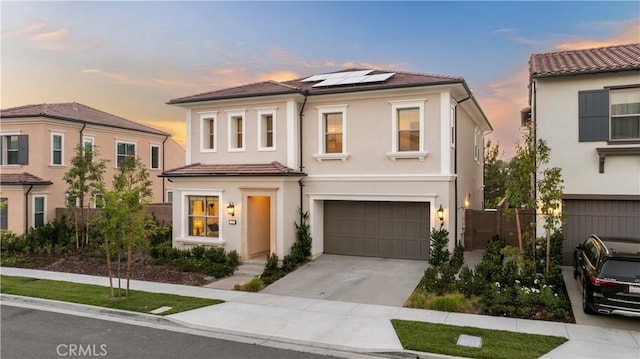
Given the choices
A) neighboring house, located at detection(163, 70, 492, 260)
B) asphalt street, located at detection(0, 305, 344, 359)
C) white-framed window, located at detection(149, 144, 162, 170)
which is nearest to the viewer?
asphalt street, located at detection(0, 305, 344, 359)

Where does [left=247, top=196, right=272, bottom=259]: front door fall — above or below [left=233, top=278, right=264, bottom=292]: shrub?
above

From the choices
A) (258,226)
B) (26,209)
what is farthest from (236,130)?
(26,209)

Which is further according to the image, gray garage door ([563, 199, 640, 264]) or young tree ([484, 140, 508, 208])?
young tree ([484, 140, 508, 208])

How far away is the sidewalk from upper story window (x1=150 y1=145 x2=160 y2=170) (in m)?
18.4

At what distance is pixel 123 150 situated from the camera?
25.2 metres

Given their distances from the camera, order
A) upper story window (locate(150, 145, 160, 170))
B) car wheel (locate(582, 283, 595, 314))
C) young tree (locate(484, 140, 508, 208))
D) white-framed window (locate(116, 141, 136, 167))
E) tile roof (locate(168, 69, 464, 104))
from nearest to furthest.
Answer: car wheel (locate(582, 283, 595, 314))
tile roof (locate(168, 69, 464, 104))
white-framed window (locate(116, 141, 136, 167))
upper story window (locate(150, 145, 160, 170))
young tree (locate(484, 140, 508, 208))

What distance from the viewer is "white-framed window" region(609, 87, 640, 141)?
40.3 feet

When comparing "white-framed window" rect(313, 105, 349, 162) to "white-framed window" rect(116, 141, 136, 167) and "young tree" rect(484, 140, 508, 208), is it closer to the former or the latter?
"white-framed window" rect(116, 141, 136, 167)

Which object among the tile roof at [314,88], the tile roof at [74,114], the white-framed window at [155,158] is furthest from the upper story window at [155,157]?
the tile roof at [314,88]

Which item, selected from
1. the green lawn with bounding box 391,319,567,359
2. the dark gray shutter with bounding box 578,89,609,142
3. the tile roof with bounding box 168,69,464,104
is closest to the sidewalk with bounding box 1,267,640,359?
the green lawn with bounding box 391,319,567,359

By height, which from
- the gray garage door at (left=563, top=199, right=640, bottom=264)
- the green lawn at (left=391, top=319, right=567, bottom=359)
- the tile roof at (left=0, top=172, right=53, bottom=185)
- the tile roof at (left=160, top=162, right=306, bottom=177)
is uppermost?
the tile roof at (left=160, top=162, right=306, bottom=177)

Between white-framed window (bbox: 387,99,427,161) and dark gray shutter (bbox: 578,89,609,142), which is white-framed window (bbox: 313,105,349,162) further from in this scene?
dark gray shutter (bbox: 578,89,609,142)

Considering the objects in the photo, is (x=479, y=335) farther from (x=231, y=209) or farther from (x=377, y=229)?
(x=231, y=209)

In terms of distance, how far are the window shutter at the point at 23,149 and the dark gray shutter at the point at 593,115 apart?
80.4 ft
